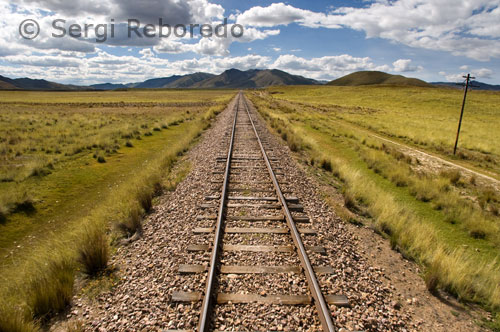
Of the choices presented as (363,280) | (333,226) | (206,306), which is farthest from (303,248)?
(206,306)

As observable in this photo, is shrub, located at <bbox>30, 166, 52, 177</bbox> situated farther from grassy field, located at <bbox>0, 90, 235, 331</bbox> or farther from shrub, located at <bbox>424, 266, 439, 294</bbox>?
shrub, located at <bbox>424, 266, 439, 294</bbox>

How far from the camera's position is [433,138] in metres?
21.8

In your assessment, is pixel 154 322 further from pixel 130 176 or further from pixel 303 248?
pixel 130 176

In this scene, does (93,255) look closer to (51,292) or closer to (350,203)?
(51,292)

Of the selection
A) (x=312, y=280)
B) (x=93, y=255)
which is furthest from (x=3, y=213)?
(x=312, y=280)

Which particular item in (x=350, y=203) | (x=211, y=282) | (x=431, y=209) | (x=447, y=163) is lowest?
(x=431, y=209)

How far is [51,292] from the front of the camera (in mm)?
3775

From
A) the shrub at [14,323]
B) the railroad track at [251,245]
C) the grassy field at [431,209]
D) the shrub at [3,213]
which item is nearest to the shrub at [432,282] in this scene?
the grassy field at [431,209]

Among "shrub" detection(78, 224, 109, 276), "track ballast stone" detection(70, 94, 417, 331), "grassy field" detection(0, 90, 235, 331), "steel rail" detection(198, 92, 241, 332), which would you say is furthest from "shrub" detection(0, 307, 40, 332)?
"steel rail" detection(198, 92, 241, 332)

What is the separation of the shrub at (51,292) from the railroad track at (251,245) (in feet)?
5.27

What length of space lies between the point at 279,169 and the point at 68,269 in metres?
7.22

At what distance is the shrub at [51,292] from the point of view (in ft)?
12.1

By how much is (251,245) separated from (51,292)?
126 inches

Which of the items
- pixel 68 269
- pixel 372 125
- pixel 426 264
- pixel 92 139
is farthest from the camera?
pixel 372 125
